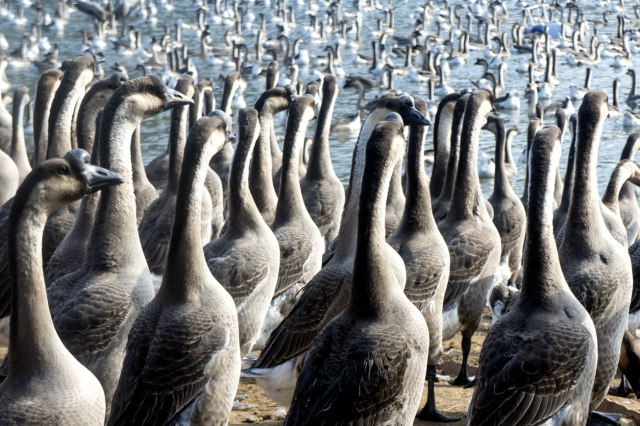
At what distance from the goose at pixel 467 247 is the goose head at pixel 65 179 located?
4.38m

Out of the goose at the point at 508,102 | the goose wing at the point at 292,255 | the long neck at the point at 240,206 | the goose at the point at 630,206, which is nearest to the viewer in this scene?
the long neck at the point at 240,206

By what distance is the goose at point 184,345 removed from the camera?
568 centimetres

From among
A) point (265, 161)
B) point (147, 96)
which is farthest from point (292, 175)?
point (147, 96)

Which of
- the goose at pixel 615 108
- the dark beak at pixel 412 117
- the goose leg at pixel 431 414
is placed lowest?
the goose leg at pixel 431 414

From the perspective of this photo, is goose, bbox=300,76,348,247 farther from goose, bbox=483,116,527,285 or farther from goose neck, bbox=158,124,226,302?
goose neck, bbox=158,124,226,302

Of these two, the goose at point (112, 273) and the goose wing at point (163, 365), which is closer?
the goose wing at point (163, 365)

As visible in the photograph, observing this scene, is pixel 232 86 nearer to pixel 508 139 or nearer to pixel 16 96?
pixel 16 96

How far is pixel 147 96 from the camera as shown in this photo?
719 cm

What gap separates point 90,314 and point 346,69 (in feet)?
110

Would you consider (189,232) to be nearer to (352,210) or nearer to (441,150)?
(352,210)

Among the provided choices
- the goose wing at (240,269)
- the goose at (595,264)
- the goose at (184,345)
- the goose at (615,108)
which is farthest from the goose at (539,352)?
the goose at (615,108)

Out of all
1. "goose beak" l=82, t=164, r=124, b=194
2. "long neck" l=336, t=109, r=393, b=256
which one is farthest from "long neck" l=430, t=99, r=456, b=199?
"goose beak" l=82, t=164, r=124, b=194

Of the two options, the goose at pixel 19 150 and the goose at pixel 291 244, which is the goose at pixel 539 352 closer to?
the goose at pixel 291 244

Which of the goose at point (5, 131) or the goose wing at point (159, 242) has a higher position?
the goose at point (5, 131)
